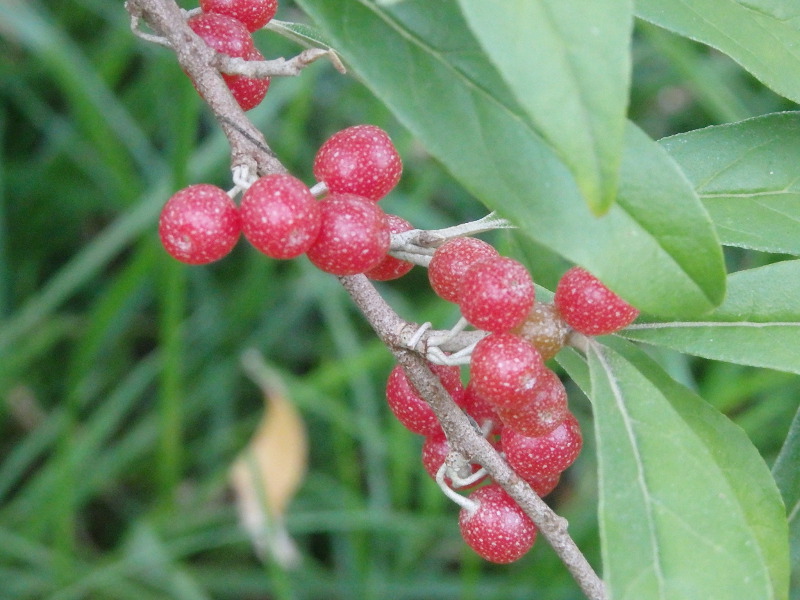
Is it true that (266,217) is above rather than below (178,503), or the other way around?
above

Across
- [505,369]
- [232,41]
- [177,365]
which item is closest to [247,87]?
[232,41]

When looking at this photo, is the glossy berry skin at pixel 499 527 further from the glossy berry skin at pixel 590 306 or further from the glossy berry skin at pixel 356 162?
the glossy berry skin at pixel 356 162

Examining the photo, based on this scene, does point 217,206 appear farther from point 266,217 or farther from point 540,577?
point 540,577

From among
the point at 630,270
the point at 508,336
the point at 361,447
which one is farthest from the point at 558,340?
the point at 361,447

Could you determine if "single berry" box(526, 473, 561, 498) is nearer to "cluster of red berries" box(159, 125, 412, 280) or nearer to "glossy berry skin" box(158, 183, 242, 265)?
"cluster of red berries" box(159, 125, 412, 280)

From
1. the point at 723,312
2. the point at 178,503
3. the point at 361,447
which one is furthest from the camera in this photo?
the point at 361,447
